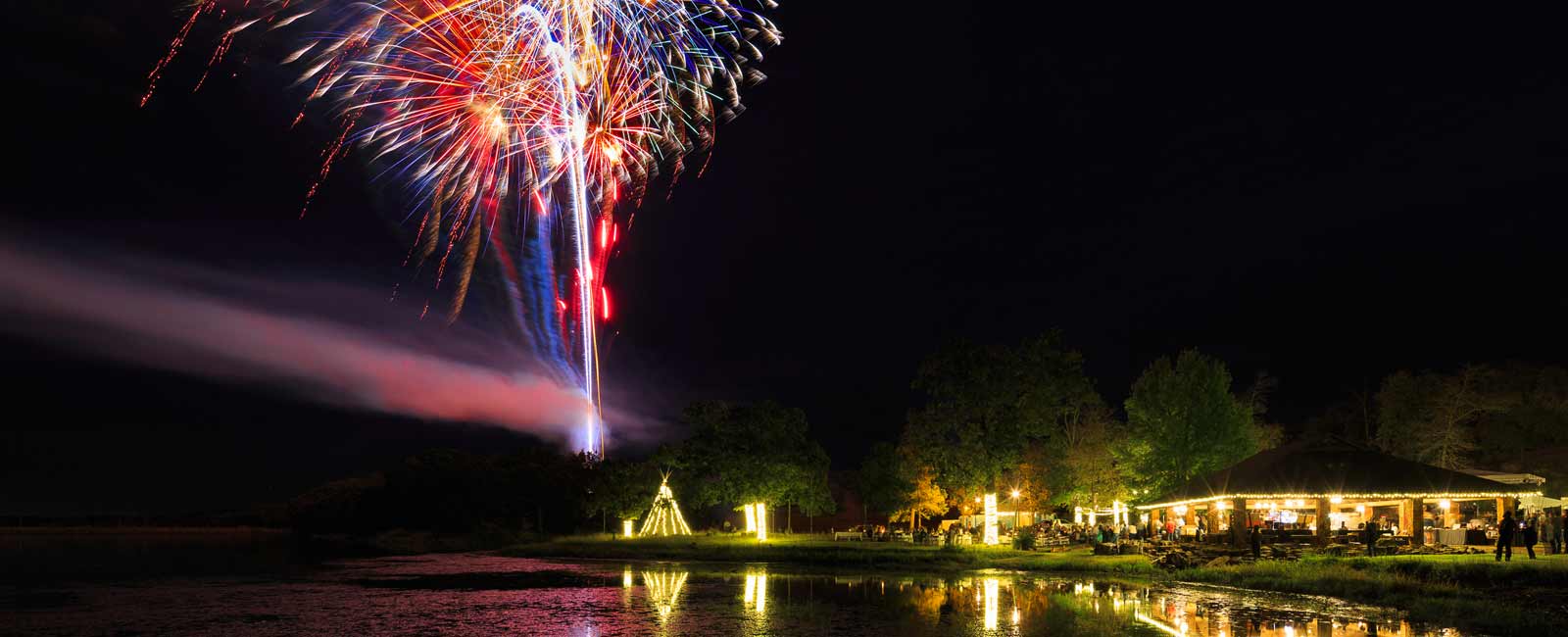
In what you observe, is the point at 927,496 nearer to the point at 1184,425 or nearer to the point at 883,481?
the point at 883,481

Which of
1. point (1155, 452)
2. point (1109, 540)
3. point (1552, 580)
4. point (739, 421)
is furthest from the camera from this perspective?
point (739, 421)

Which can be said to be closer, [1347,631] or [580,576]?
[1347,631]

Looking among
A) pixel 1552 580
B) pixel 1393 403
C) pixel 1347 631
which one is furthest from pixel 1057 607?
pixel 1393 403

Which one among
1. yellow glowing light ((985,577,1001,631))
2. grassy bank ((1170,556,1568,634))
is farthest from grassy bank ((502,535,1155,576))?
yellow glowing light ((985,577,1001,631))

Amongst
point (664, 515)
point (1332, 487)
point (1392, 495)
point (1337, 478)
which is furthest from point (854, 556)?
point (664, 515)

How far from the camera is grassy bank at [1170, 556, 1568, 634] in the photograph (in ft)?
73.2

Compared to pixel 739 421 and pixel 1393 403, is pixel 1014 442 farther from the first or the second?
pixel 1393 403

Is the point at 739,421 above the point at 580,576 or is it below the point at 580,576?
above

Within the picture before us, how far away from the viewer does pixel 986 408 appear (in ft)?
162

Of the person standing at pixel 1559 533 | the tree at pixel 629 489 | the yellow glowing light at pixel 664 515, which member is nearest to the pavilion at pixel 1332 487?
the person standing at pixel 1559 533

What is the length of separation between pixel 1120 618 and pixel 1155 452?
103 feet

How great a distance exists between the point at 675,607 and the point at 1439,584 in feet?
59.8

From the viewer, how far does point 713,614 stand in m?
24.0

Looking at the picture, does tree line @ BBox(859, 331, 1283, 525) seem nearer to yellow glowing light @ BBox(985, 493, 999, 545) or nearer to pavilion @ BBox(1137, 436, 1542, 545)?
yellow glowing light @ BBox(985, 493, 999, 545)
